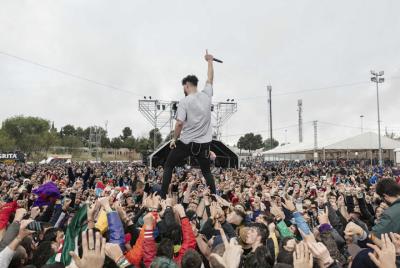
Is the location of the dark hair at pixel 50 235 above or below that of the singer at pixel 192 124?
below

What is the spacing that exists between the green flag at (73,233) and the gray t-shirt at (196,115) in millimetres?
1921

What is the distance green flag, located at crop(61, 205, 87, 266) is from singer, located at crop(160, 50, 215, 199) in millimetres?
1709

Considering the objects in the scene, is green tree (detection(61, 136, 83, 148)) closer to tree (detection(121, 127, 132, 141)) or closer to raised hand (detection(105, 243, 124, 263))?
tree (detection(121, 127, 132, 141))

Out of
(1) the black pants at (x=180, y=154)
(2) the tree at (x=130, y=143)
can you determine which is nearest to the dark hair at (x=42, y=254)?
(1) the black pants at (x=180, y=154)

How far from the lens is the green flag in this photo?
2.77m

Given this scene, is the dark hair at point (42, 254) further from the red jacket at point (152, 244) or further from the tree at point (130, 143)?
the tree at point (130, 143)

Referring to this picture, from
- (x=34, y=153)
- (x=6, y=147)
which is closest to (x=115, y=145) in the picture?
(x=34, y=153)

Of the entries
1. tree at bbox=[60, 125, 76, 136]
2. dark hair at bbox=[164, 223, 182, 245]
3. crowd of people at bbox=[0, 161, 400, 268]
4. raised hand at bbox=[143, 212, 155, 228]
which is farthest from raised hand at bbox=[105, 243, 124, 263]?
tree at bbox=[60, 125, 76, 136]

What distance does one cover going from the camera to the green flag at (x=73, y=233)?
2.77 meters

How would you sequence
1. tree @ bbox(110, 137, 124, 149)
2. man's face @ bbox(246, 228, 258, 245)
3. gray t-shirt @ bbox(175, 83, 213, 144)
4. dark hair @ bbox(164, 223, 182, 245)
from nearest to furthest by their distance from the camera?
man's face @ bbox(246, 228, 258, 245)
dark hair @ bbox(164, 223, 182, 245)
gray t-shirt @ bbox(175, 83, 213, 144)
tree @ bbox(110, 137, 124, 149)

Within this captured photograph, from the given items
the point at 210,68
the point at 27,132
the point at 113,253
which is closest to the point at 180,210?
the point at 113,253

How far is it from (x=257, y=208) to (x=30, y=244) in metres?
3.66

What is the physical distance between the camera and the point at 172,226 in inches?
137

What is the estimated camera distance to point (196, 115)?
15.3 feet
